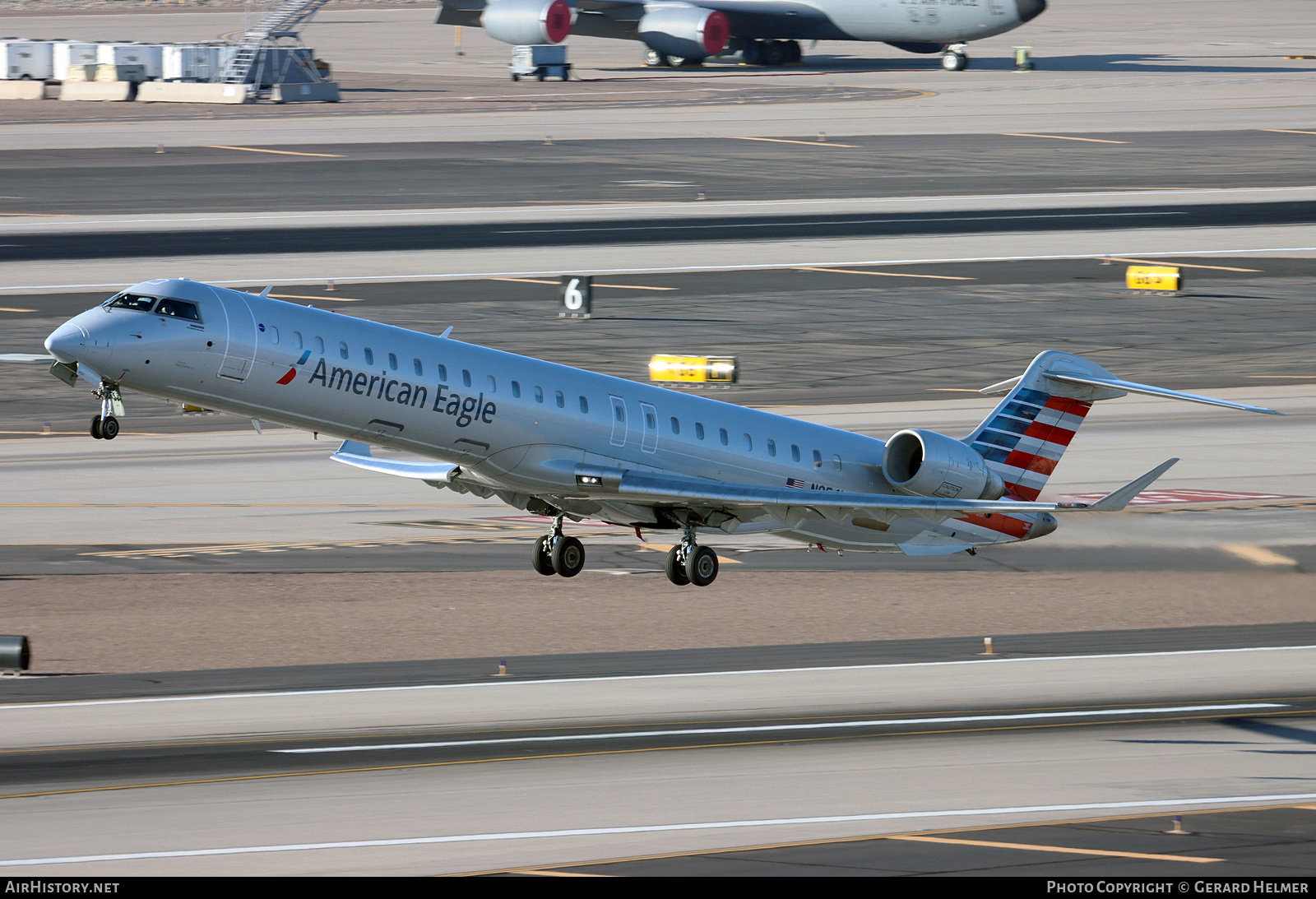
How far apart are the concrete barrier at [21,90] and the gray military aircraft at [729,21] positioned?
97.7ft

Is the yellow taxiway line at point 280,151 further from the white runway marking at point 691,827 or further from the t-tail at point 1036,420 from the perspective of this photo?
the white runway marking at point 691,827

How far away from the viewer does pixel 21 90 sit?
458 feet

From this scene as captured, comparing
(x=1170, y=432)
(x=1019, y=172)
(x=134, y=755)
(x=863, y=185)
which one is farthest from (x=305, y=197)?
(x=134, y=755)

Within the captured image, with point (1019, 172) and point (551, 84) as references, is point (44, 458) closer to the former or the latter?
point (1019, 172)

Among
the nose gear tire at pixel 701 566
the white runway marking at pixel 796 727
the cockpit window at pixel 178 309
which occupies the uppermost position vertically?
the cockpit window at pixel 178 309

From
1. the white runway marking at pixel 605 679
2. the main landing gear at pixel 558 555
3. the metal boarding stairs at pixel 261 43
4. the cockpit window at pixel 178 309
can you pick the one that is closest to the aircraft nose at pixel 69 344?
the cockpit window at pixel 178 309

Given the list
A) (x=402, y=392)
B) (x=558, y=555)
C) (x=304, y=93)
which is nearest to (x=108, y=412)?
(x=402, y=392)

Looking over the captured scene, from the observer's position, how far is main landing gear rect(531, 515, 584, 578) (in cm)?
4225

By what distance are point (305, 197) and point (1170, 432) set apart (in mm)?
55065

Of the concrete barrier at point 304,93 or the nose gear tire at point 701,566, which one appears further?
the concrete barrier at point 304,93

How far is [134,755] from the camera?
34.2 metres

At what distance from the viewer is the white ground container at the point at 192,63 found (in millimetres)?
137875

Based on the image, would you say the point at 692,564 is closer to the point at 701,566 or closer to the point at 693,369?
the point at 701,566

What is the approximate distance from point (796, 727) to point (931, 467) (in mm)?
10127
